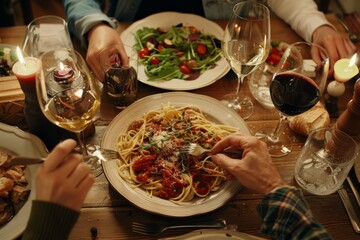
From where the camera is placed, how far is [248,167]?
108cm

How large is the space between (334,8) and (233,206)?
3540 mm

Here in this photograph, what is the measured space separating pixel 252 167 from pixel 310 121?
1.45ft

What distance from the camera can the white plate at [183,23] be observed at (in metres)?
1.54

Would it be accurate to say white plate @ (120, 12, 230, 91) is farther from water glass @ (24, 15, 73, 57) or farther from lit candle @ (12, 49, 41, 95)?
lit candle @ (12, 49, 41, 95)

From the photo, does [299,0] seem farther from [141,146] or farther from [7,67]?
[7,67]

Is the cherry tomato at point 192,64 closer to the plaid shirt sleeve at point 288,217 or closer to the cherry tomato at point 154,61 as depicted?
the cherry tomato at point 154,61

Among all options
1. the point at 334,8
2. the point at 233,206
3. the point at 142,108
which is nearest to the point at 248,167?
the point at 233,206

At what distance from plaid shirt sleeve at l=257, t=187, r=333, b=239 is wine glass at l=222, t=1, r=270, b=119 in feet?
1.76

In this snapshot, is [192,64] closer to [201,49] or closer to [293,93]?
[201,49]

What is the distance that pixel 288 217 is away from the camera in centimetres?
97

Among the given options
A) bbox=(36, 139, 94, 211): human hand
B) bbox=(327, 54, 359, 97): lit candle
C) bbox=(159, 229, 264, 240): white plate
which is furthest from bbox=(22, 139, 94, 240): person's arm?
bbox=(327, 54, 359, 97): lit candle

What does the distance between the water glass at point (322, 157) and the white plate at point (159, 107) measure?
23 cm

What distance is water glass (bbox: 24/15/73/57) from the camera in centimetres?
146

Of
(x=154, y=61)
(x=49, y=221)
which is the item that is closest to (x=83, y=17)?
(x=154, y=61)
